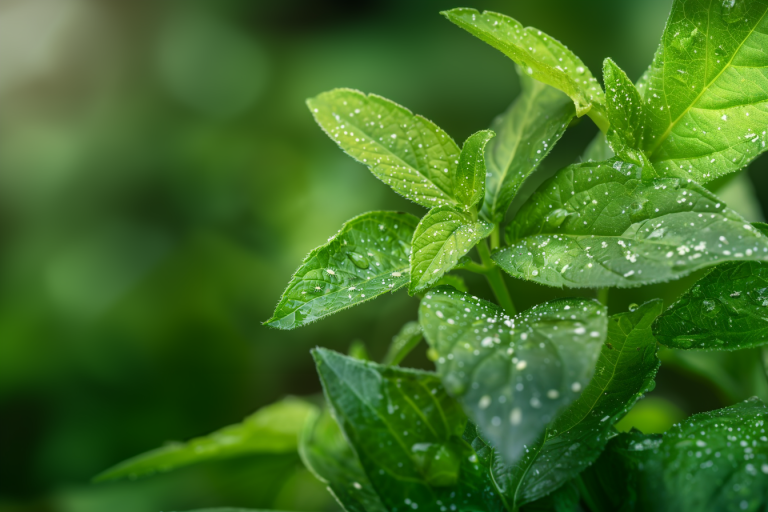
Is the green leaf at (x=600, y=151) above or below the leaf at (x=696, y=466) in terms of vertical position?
above

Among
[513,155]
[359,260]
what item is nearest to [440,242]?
[359,260]

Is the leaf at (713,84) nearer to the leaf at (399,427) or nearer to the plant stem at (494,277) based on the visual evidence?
the plant stem at (494,277)

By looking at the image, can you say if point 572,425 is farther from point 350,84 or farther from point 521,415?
point 350,84

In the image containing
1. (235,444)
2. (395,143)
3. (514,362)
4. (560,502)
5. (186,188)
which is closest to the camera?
(514,362)

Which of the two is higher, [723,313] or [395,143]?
[395,143]

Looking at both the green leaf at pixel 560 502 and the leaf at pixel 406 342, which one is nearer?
the green leaf at pixel 560 502

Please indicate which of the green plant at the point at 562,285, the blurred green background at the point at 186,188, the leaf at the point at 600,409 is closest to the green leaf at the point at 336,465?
the green plant at the point at 562,285

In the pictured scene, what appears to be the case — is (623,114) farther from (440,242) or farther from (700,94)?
(440,242)
